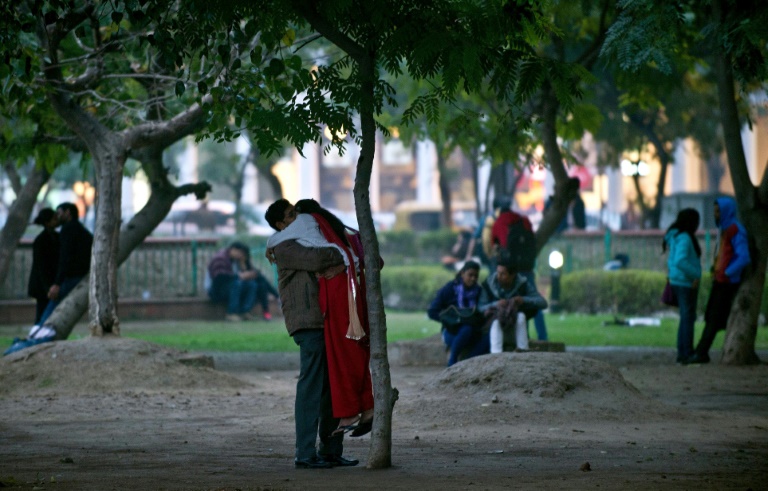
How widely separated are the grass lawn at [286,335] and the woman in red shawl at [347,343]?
11167 millimetres

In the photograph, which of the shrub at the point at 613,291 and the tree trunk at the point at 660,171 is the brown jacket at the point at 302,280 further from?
the tree trunk at the point at 660,171

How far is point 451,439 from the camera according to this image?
9.45 m

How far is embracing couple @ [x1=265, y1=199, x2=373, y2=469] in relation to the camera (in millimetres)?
7828

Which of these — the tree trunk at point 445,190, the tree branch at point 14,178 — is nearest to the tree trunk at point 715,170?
the tree trunk at point 445,190

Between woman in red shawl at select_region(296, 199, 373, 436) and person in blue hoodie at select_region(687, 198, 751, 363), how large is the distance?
793cm

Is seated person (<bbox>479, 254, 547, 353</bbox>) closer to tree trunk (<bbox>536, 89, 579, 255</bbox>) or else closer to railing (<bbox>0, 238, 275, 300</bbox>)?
tree trunk (<bbox>536, 89, 579, 255</bbox>)

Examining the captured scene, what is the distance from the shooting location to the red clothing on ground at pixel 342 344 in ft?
25.7

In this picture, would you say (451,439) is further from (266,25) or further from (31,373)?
(31,373)

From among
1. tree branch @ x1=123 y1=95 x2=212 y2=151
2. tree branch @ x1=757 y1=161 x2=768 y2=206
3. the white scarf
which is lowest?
the white scarf

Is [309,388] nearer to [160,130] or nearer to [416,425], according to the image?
[416,425]

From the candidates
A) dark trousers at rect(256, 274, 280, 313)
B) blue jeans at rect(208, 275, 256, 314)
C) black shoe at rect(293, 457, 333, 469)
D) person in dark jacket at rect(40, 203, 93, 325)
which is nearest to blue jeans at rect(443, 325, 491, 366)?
person in dark jacket at rect(40, 203, 93, 325)

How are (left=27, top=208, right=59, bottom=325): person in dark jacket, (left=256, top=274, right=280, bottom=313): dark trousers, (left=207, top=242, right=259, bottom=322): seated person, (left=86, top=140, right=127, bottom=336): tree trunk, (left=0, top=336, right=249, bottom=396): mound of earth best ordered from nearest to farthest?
(left=0, top=336, right=249, bottom=396): mound of earth → (left=86, top=140, right=127, bottom=336): tree trunk → (left=27, top=208, right=59, bottom=325): person in dark jacket → (left=207, top=242, right=259, bottom=322): seated person → (left=256, top=274, right=280, bottom=313): dark trousers

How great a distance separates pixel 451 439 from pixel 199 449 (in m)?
1.83

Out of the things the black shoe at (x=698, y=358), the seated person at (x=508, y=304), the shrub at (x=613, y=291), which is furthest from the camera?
the shrub at (x=613, y=291)
